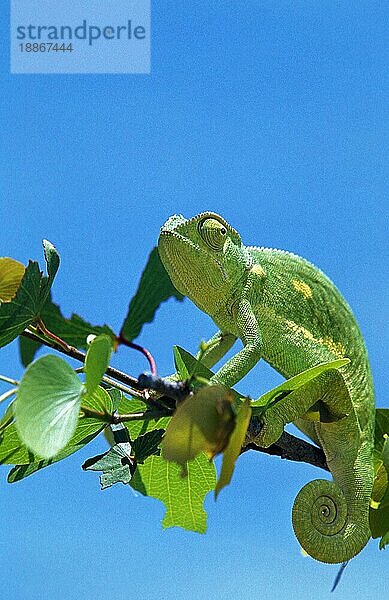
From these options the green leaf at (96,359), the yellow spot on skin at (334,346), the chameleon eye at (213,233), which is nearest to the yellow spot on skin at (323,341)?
the yellow spot on skin at (334,346)

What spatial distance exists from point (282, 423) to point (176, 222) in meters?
0.20

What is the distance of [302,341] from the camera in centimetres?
79

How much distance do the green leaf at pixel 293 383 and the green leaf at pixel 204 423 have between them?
0.51 feet

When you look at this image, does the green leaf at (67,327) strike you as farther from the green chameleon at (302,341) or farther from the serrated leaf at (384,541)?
the serrated leaf at (384,541)

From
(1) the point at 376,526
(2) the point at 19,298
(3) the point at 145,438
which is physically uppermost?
(2) the point at 19,298

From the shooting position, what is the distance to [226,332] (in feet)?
2.64

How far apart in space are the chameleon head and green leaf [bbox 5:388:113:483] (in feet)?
0.53

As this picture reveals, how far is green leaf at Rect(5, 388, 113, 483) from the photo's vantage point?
24.5 inches

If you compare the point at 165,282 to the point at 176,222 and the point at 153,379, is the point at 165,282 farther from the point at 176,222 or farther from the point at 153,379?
the point at 153,379

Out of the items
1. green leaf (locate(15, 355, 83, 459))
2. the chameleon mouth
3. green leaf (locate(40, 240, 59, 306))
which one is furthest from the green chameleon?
green leaf (locate(15, 355, 83, 459))

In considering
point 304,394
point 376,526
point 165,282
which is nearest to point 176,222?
point 165,282

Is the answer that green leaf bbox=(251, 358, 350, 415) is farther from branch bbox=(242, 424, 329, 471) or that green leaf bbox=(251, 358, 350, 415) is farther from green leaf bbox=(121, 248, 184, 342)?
green leaf bbox=(121, 248, 184, 342)

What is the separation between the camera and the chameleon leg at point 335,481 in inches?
28.2

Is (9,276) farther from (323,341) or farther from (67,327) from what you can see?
(323,341)
